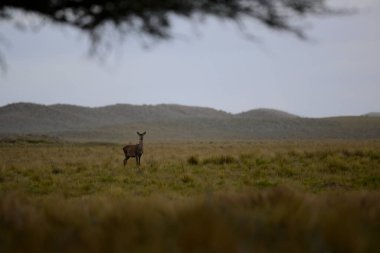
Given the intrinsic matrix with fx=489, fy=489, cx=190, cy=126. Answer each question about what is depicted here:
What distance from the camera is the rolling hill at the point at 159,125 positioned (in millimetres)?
82788

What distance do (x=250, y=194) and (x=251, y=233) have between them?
7.32 feet

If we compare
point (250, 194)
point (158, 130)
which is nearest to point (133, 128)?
point (158, 130)

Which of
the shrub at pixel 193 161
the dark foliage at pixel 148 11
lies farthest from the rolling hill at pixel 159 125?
the dark foliage at pixel 148 11

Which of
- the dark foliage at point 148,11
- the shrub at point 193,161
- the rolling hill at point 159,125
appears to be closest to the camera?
the dark foliage at point 148,11

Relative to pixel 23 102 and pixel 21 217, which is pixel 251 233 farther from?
pixel 23 102

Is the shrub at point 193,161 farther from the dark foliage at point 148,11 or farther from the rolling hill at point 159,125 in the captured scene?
the rolling hill at point 159,125

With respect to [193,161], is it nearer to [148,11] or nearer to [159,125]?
[148,11]

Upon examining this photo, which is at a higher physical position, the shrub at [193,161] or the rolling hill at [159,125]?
the rolling hill at [159,125]

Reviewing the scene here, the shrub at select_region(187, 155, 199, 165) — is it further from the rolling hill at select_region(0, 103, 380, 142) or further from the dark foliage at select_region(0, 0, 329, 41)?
the rolling hill at select_region(0, 103, 380, 142)

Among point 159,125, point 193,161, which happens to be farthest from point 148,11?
point 159,125

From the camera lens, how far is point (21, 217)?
5305 millimetres

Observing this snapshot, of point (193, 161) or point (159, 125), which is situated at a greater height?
point (159, 125)

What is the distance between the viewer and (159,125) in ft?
317

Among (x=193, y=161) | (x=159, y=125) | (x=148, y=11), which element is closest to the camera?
(x=148, y=11)
